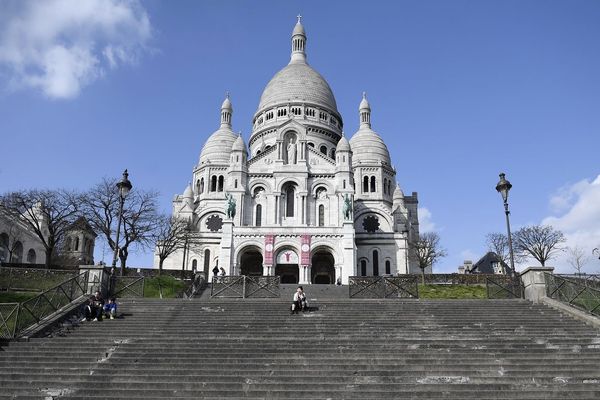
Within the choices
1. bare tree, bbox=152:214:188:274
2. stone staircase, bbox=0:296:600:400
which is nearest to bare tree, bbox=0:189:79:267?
bare tree, bbox=152:214:188:274

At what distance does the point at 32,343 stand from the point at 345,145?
43457 mm

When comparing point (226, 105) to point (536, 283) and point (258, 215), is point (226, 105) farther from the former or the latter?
point (536, 283)

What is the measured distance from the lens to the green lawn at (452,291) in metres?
36.8

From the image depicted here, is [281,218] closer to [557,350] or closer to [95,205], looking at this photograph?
[95,205]

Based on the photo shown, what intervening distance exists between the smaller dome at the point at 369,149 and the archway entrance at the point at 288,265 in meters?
20.6

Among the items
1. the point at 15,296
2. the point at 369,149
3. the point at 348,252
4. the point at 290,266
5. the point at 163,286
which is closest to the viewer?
the point at 15,296

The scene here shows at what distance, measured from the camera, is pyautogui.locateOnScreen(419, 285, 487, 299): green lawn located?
3684cm

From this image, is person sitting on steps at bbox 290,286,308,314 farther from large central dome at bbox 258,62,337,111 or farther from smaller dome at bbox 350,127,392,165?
large central dome at bbox 258,62,337,111

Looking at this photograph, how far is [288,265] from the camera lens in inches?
2016

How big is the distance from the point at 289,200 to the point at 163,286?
70.5 feet

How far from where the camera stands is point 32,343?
16.9 m

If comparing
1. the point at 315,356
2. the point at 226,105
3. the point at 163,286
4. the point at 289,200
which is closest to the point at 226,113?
the point at 226,105

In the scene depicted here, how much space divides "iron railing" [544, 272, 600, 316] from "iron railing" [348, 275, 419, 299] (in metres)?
5.45

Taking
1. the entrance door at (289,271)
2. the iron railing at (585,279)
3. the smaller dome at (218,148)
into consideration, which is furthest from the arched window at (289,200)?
the iron railing at (585,279)
